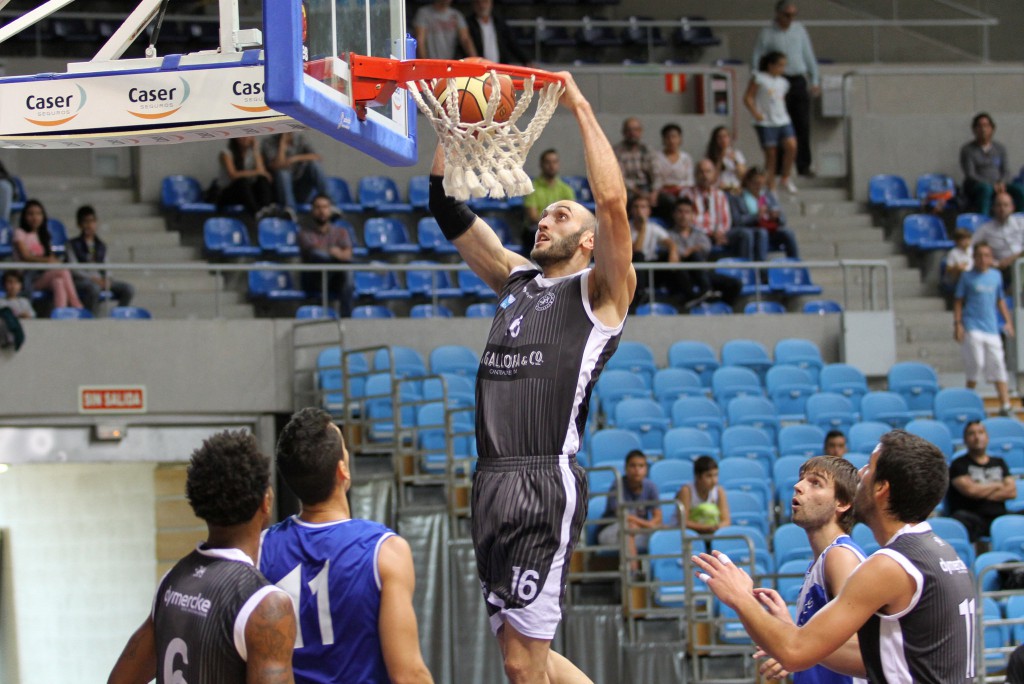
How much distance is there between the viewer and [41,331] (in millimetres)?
12266

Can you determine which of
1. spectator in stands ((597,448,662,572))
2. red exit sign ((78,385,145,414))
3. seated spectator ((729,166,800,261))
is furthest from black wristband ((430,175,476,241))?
seated spectator ((729,166,800,261))

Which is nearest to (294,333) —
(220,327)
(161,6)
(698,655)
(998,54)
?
(220,327)

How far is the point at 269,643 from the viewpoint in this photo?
3592mm

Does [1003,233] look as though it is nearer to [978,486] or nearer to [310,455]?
[978,486]

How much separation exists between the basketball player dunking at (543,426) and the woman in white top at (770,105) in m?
11.9

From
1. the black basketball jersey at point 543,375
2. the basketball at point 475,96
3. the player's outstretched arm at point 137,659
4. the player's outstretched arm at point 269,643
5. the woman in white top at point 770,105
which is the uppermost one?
the woman in white top at point 770,105

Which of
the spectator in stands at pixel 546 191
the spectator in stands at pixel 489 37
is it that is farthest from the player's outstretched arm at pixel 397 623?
the spectator in stands at pixel 489 37

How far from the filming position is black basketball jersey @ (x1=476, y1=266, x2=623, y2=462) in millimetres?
4727

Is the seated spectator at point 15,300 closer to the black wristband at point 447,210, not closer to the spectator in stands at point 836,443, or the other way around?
the spectator in stands at point 836,443

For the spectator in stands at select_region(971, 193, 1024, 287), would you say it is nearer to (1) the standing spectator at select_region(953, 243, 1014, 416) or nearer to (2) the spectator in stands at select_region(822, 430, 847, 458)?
(1) the standing spectator at select_region(953, 243, 1014, 416)

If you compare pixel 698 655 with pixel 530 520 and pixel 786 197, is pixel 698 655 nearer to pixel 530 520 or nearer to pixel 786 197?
pixel 530 520

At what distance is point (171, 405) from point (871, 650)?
916 cm

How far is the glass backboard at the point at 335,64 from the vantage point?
4.44 m

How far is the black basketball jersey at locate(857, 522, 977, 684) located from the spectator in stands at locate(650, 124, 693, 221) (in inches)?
433
